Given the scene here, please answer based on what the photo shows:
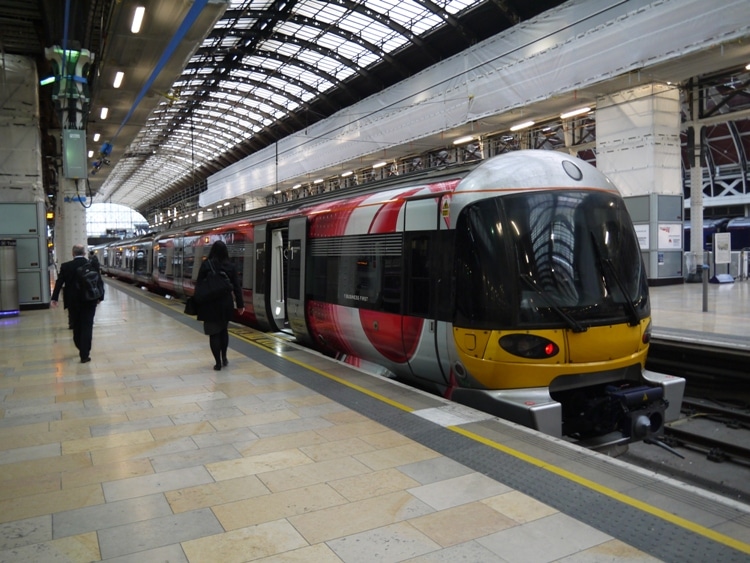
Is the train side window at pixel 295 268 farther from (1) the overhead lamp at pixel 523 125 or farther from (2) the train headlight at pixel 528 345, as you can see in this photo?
(1) the overhead lamp at pixel 523 125

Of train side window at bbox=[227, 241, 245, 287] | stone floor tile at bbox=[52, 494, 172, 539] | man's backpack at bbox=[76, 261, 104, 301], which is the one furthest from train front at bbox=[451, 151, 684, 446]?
train side window at bbox=[227, 241, 245, 287]

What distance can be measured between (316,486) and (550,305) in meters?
A: 2.78

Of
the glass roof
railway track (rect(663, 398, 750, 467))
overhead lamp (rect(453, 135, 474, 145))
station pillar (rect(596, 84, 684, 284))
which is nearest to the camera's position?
railway track (rect(663, 398, 750, 467))

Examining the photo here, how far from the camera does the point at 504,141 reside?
2884cm

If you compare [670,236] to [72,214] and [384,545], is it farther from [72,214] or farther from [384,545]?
[72,214]

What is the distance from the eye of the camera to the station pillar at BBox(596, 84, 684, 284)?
1562cm

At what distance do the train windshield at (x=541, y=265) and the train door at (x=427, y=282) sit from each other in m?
0.35

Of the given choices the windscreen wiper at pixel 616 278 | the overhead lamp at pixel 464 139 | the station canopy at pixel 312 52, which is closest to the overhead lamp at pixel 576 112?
the overhead lamp at pixel 464 139

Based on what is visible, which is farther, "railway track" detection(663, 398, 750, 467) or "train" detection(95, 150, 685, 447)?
"railway track" detection(663, 398, 750, 467)

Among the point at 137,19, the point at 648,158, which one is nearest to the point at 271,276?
the point at 137,19

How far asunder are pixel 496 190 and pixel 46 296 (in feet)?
50.5

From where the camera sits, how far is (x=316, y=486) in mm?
3922

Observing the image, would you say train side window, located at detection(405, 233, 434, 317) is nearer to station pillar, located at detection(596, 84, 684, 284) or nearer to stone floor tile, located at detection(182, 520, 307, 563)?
stone floor tile, located at detection(182, 520, 307, 563)

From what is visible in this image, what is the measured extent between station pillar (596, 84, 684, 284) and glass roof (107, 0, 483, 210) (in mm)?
7782
